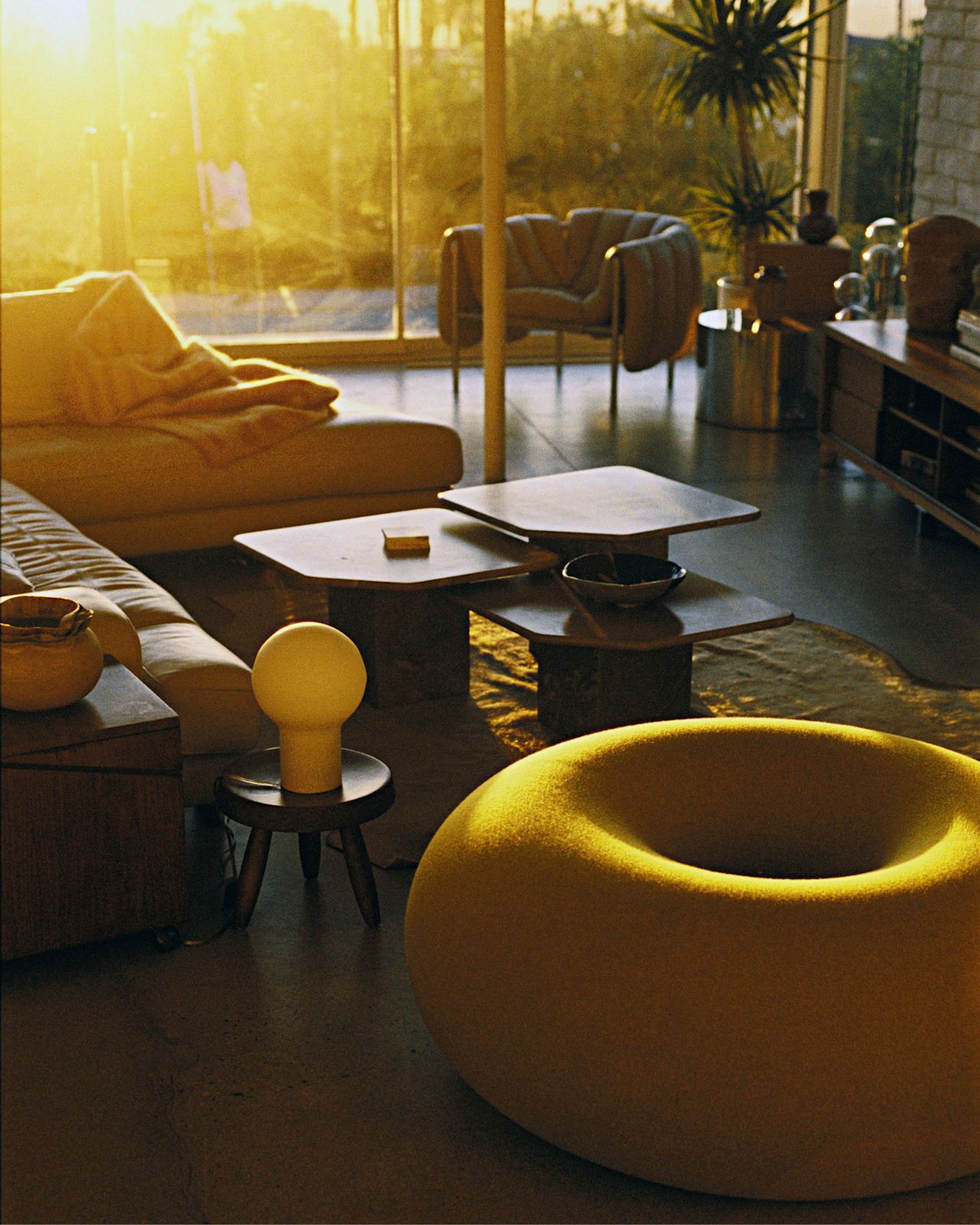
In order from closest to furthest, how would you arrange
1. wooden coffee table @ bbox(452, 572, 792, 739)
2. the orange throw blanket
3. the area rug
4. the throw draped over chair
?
the area rug, wooden coffee table @ bbox(452, 572, 792, 739), the orange throw blanket, the throw draped over chair

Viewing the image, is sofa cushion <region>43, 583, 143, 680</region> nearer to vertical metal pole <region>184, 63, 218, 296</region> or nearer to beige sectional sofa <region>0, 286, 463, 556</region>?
beige sectional sofa <region>0, 286, 463, 556</region>

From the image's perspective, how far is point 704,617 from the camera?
3.37 meters

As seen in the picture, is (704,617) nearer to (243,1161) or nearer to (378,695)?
(378,695)

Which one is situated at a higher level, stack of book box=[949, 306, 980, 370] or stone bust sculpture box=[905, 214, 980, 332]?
stone bust sculpture box=[905, 214, 980, 332]

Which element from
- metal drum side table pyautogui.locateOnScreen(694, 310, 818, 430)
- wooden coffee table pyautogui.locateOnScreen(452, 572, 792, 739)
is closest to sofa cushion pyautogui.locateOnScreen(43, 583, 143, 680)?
wooden coffee table pyautogui.locateOnScreen(452, 572, 792, 739)

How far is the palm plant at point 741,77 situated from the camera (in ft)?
23.4

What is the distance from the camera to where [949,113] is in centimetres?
710

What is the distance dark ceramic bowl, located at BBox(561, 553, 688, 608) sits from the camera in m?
3.36

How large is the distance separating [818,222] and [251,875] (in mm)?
5424

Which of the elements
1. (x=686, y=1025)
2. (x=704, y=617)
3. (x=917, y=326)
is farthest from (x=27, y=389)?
(x=686, y=1025)

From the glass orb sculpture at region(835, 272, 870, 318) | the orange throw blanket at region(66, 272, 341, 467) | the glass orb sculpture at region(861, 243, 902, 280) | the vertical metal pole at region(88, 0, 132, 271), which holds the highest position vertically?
the vertical metal pole at region(88, 0, 132, 271)

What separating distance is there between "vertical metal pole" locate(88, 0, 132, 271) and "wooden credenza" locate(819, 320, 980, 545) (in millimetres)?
3964

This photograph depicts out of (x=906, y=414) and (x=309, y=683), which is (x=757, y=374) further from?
(x=309, y=683)

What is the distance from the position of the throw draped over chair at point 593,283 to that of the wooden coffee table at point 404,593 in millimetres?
3271
